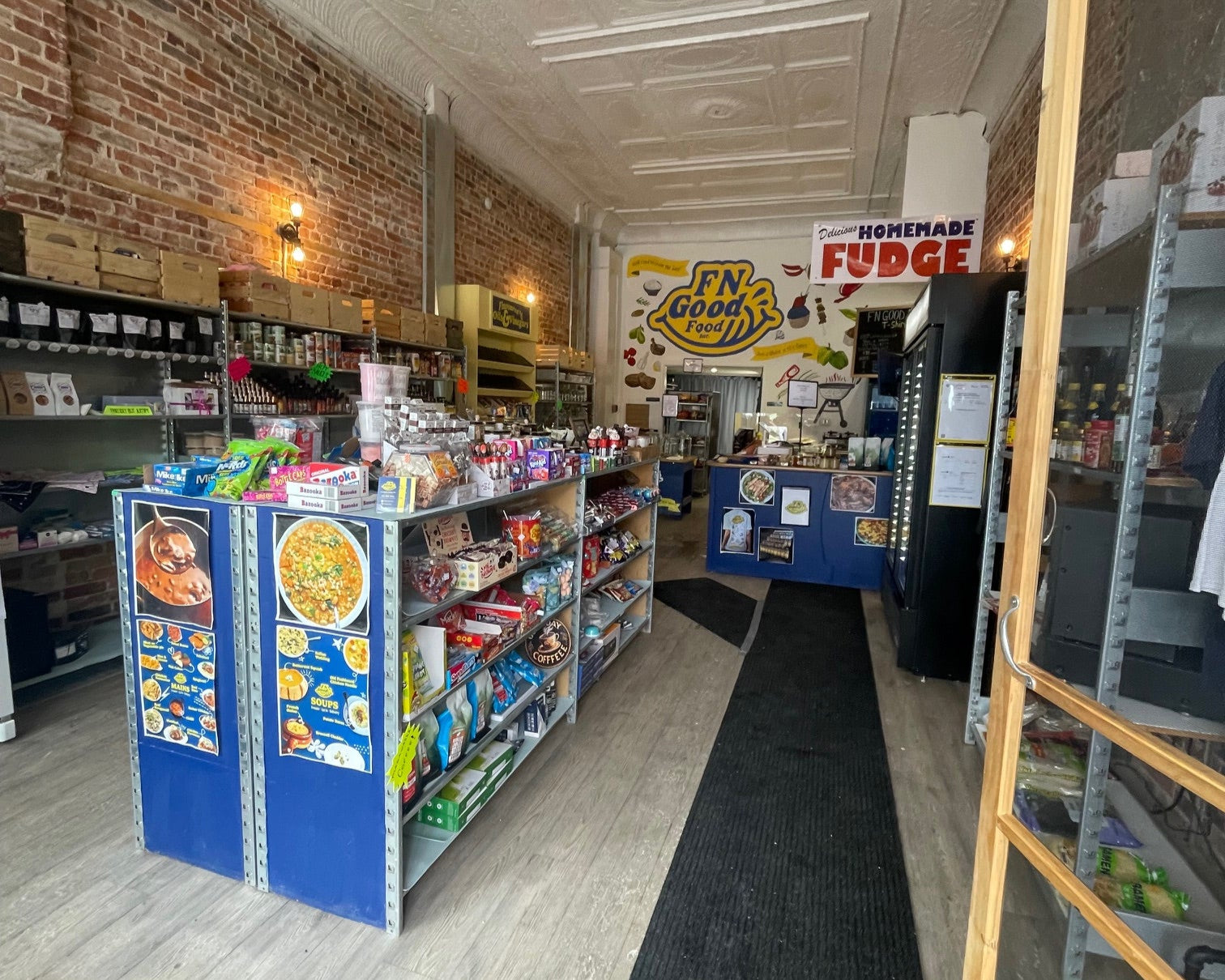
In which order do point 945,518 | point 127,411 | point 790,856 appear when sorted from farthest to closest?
point 945,518
point 127,411
point 790,856

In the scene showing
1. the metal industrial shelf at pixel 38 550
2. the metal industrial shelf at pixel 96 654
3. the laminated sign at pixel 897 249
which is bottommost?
the metal industrial shelf at pixel 96 654

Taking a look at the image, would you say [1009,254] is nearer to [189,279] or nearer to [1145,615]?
[1145,615]

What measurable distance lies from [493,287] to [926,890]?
22.8ft

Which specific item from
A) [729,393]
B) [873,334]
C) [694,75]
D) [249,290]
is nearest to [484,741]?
[249,290]

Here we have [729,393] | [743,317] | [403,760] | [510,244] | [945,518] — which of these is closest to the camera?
[403,760]

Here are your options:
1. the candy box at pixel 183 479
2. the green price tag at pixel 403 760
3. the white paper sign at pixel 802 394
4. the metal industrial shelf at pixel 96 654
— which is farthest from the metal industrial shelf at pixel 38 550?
the white paper sign at pixel 802 394

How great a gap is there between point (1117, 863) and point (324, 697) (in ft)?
6.40

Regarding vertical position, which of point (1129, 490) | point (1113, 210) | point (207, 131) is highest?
point (207, 131)

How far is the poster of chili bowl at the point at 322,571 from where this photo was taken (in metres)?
1.79

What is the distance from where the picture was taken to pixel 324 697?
73.8 inches

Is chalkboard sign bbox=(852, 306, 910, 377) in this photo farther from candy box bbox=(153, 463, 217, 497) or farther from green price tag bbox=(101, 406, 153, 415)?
candy box bbox=(153, 463, 217, 497)

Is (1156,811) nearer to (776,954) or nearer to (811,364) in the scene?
(776,954)

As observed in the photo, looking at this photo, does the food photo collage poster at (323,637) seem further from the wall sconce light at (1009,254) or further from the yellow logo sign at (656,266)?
the yellow logo sign at (656,266)

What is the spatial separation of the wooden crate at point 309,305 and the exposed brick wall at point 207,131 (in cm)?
53
